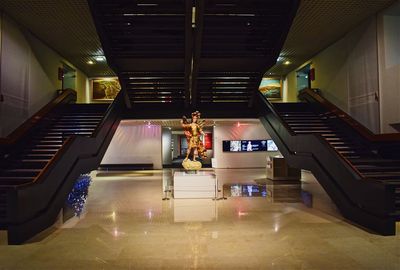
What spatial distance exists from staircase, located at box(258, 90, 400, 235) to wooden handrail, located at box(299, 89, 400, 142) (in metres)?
0.04

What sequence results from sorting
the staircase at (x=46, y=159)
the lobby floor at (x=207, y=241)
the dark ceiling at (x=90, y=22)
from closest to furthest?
1. the lobby floor at (x=207, y=241)
2. the staircase at (x=46, y=159)
3. the dark ceiling at (x=90, y=22)

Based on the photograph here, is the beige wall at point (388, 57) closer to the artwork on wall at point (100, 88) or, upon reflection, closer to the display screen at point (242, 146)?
the display screen at point (242, 146)

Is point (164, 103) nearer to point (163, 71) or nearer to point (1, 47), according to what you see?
→ point (163, 71)

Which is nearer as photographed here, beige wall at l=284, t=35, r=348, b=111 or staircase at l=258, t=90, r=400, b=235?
staircase at l=258, t=90, r=400, b=235

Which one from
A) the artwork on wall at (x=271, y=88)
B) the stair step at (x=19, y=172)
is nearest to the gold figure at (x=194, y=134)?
the stair step at (x=19, y=172)

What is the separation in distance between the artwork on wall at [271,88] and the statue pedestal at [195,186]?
9225 mm

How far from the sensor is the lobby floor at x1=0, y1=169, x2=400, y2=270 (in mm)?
3258

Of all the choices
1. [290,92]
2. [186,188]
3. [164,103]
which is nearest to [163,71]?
[164,103]

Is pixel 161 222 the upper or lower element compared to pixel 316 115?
lower

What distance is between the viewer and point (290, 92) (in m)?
14.6

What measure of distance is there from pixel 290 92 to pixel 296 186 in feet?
21.9

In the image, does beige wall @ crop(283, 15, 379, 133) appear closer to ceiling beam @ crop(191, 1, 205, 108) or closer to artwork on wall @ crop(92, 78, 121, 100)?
ceiling beam @ crop(191, 1, 205, 108)

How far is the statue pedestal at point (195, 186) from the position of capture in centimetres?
732

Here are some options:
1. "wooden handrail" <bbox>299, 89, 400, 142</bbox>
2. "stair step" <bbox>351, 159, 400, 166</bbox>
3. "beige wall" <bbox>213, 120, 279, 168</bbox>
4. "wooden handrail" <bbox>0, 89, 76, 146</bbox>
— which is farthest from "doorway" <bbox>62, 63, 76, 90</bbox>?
"stair step" <bbox>351, 159, 400, 166</bbox>
